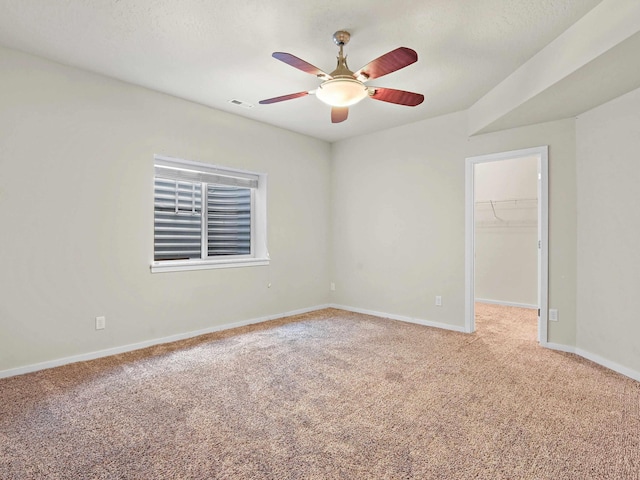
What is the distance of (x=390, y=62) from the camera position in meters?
2.13

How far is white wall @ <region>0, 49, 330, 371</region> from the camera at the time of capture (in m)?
2.74

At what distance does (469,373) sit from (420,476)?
1.41 m

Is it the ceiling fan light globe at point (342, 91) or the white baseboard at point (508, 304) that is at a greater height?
the ceiling fan light globe at point (342, 91)

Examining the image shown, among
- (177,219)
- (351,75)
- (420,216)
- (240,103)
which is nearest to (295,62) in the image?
(351,75)

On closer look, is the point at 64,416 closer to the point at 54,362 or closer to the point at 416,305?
the point at 54,362

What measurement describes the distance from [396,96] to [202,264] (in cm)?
264

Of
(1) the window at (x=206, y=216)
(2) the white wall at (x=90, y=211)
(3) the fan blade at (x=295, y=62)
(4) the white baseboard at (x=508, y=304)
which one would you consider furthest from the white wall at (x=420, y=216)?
(3) the fan blade at (x=295, y=62)

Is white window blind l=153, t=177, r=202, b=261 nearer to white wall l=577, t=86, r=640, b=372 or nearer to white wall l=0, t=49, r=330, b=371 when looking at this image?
white wall l=0, t=49, r=330, b=371

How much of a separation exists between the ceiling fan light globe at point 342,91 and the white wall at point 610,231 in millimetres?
2134

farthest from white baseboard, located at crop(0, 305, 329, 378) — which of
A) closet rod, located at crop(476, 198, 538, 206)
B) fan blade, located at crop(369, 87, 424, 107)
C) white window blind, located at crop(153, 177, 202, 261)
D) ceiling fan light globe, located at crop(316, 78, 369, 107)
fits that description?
closet rod, located at crop(476, 198, 538, 206)

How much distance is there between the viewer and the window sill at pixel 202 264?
141 inches

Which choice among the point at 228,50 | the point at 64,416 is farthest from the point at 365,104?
the point at 64,416

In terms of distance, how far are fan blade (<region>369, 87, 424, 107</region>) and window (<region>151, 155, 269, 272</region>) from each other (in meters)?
2.20

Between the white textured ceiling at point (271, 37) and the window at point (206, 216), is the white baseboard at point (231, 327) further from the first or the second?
the white textured ceiling at point (271, 37)
